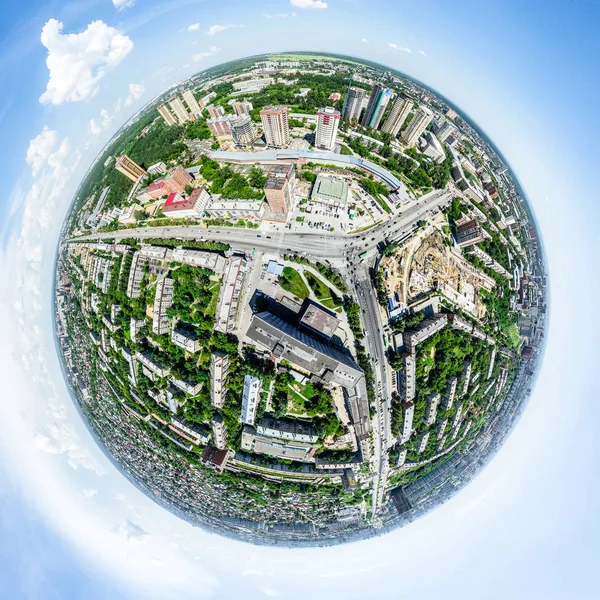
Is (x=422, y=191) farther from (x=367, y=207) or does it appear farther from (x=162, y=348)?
(x=162, y=348)

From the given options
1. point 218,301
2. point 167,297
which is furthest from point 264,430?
point 167,297

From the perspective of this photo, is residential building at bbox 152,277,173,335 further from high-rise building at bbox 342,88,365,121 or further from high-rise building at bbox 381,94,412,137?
high-rise building at bbox 381,94,412,137

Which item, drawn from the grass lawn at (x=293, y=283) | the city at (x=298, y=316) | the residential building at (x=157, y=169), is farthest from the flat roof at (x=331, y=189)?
the residential building at (x=157, y=169)

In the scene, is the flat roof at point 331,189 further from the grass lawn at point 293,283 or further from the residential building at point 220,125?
the residential building at point 220,125

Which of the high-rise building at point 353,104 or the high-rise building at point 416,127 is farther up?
the high-rise building at point 416,127

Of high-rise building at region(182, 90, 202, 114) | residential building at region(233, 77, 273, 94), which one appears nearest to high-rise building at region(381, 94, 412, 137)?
residential building at region(233, 77, 273, 94)

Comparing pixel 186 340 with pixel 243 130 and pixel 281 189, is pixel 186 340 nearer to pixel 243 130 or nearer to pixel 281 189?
pixel 281 189
